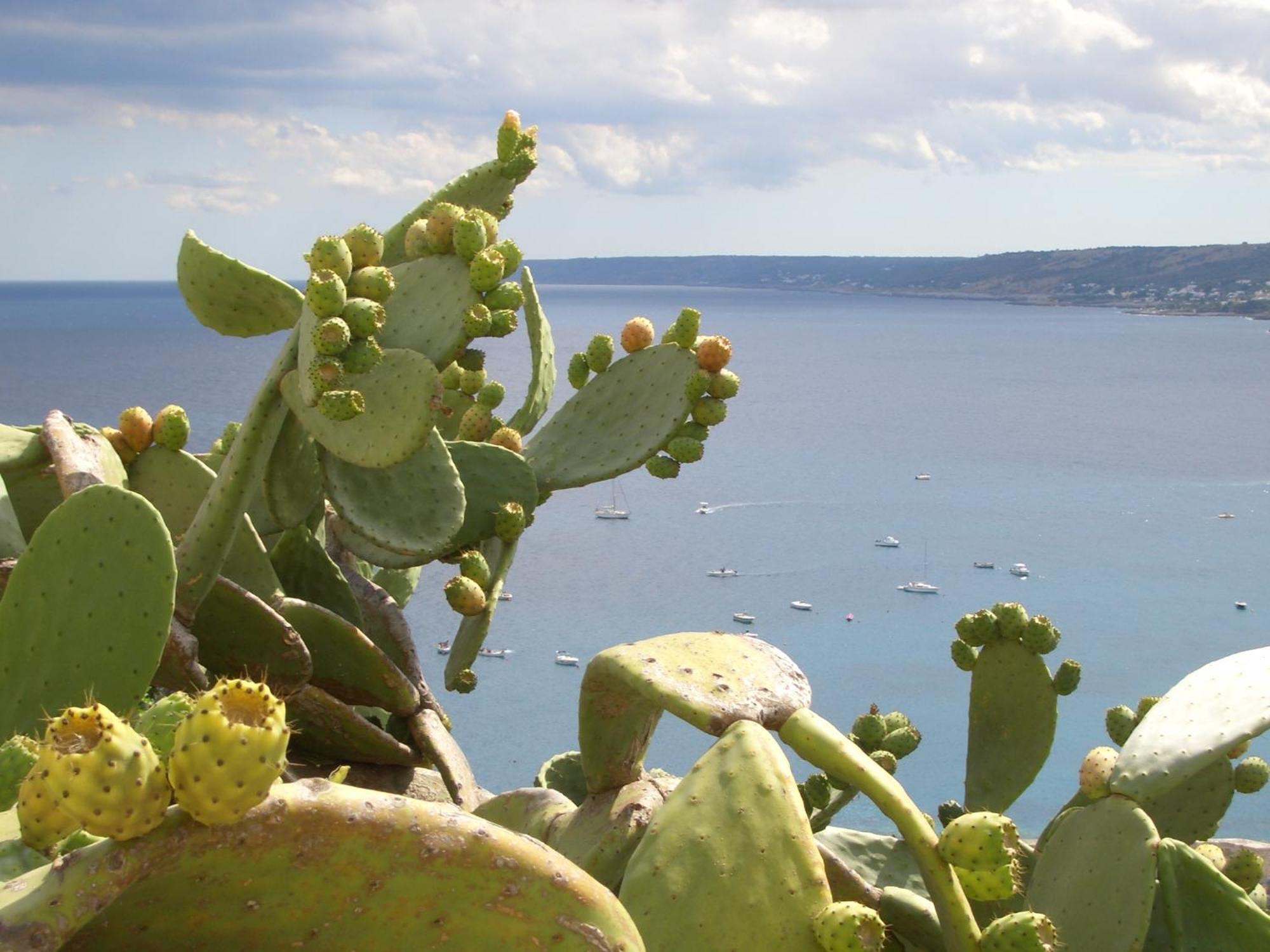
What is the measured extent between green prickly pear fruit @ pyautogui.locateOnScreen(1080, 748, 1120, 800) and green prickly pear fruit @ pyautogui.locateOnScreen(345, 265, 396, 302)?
133 centimetres

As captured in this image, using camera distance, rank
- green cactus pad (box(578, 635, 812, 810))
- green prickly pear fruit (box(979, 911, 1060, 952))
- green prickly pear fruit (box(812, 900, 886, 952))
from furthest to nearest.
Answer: green cactus pad (box(578, 635, 812, 810)), green prickly pear fruit (box(979, 911, 1060, 952)), green prickly pear fruit (box(812, 900, 886, 952))

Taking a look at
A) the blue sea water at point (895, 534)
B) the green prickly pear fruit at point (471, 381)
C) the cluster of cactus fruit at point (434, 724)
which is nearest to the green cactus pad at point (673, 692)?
the cluster of cactus fruit at point (434, 724)

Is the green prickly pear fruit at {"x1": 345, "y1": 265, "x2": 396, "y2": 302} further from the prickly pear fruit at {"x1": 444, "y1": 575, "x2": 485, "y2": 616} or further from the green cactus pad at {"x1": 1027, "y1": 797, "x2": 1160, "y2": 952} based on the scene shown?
the green cactus pad at {"x1": 1027, "y1": 797, "x2": 1160, "y2": 952}

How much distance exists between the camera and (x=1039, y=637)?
2.60 meters

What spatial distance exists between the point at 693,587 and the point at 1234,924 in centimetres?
2641

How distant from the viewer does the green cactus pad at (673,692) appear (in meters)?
1.62

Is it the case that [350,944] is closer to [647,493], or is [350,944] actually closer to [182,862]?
[182,862]

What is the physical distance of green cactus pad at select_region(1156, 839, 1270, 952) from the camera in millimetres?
1859

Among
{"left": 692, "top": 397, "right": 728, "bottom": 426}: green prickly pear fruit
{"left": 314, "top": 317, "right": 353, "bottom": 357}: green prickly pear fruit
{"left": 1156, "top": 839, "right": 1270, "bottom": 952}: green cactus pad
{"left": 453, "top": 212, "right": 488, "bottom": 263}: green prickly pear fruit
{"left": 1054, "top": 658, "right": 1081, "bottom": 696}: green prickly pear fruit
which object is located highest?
{"left": 453, "top": 212, "right": 488, "bottom": 263}: green prickly pear fruit

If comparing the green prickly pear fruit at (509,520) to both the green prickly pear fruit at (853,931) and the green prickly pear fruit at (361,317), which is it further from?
the green prickly pear fruit at (853,931)

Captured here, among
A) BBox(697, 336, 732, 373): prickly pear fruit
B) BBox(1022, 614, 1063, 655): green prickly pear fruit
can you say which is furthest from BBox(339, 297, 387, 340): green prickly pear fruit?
BBox(1022, 614, 1063, 655): green prickly pear fruit

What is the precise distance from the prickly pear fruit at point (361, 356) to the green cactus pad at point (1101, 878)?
1.28 metres

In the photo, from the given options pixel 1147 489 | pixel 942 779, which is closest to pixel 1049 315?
pixel 1147 489

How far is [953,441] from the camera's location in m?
54.0
